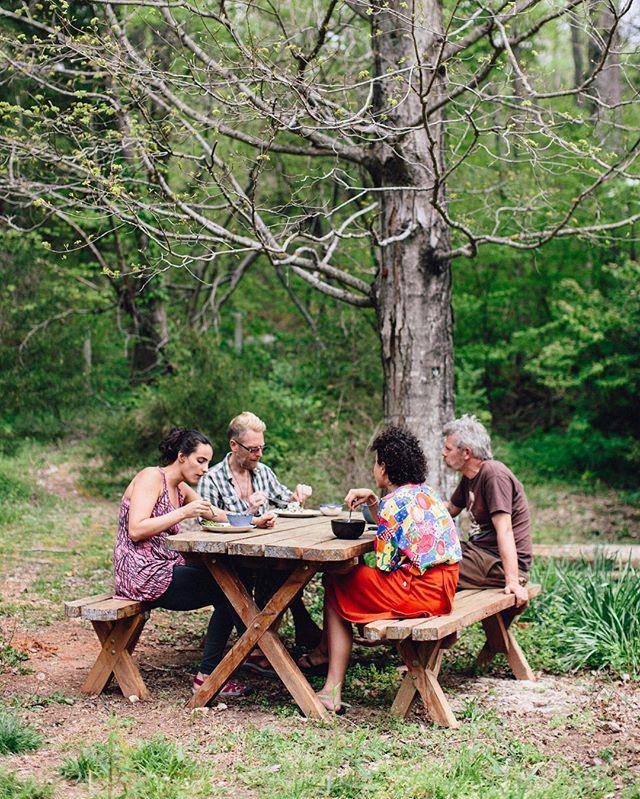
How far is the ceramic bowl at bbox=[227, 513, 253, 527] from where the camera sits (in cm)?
505

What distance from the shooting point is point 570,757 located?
4.21 metres

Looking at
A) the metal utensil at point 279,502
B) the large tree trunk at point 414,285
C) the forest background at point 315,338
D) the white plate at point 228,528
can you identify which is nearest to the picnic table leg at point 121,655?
the forest background at point 315,338

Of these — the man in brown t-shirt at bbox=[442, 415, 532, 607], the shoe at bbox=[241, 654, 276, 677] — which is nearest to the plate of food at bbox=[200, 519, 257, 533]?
the shoe at bbox=[241, 654, 276, 677]

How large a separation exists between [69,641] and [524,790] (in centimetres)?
354

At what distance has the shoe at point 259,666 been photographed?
559 cm

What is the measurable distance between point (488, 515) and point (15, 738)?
2791 mm

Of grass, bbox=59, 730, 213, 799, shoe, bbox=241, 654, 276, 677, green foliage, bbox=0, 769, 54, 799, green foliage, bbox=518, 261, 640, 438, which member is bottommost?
shoe, bbox=241, 654, 276, 677

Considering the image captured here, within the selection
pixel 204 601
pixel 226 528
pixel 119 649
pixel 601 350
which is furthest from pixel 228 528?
pixel 601 350

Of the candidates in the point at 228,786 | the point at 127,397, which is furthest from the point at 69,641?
the point at 127,397

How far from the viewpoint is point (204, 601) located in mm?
5137

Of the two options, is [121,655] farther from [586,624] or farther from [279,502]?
[586,624]

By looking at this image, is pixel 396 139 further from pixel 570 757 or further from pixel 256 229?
pixel 570 757

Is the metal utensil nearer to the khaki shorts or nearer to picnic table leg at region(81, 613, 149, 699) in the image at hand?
the khaki shorts

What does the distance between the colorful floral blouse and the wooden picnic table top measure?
0.13 m
